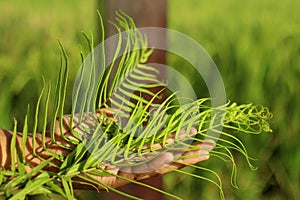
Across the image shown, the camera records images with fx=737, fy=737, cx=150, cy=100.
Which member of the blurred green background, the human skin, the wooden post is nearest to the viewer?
the human skin

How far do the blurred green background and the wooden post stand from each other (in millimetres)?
240

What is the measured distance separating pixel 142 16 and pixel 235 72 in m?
0.55

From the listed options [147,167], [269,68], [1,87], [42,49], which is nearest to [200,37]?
[269,68]

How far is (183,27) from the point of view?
82.5 inches

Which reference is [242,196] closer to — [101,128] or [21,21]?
[21,21]

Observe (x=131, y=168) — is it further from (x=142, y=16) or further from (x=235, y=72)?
(x=235, y=72)

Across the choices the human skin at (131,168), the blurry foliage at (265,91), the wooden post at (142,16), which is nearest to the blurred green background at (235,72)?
the blurry foliage at (265,91)

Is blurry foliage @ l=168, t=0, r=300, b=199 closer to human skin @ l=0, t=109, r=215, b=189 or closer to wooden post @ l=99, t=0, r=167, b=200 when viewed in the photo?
wooden post @ l=99, t=0, r=167, b=200

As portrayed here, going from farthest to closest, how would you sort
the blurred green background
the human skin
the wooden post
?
the blurred green background < the wooden post < the human skin

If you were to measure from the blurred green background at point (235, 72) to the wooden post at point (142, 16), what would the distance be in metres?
0.24

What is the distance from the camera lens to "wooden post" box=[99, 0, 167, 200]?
132 cm

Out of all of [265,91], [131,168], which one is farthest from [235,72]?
[131,168]

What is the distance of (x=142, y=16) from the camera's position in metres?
1.34

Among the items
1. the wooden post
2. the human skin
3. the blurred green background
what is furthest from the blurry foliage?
the human skin
